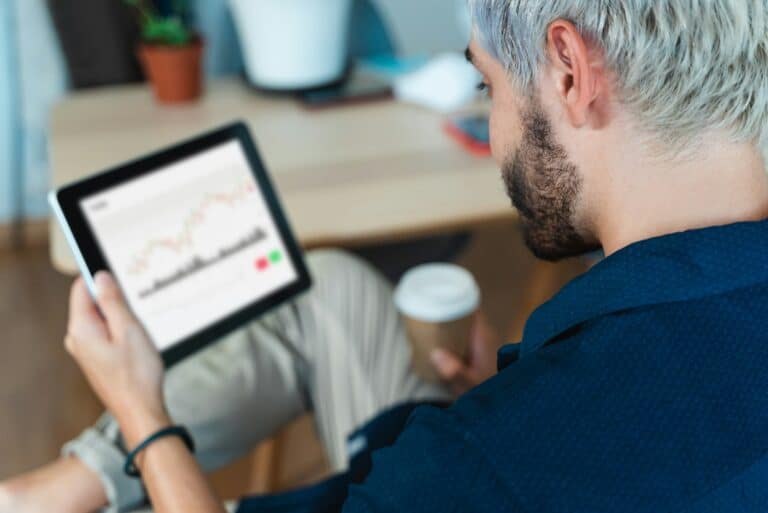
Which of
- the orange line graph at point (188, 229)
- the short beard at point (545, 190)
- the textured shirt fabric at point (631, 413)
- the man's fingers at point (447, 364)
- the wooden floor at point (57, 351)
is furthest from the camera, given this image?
the wooden floor at point (57, 351)

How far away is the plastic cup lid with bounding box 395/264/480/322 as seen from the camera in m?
0.96

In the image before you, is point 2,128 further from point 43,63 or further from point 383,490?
point 383,490

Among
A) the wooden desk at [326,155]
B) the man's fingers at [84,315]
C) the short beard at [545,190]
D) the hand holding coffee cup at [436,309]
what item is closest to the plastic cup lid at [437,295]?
the hand holding coffee cup at [436,309]

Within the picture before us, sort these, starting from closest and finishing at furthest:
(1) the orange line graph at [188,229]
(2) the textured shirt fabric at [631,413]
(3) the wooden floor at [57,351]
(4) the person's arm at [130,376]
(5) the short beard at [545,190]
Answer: (2) the textured shirt fabric at [631,413]
(5) the short beard at [545,190]
(4) the person's arm at [130,376]
(1) the orange line graph at [188,229]
(3) the wooden floor at [57,351]

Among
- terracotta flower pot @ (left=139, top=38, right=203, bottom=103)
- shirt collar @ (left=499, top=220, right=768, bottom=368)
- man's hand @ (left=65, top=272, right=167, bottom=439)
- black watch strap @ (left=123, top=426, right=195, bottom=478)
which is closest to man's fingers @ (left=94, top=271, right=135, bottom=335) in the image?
man's hand @ (left=65, top=272, right=167, bottom=439)

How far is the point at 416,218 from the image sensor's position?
1109 mm

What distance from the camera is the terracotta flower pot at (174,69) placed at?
4.65ft

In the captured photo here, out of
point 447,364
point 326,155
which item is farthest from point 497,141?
point 326,155

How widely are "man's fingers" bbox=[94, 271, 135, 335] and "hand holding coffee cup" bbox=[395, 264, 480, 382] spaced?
317 millimetres

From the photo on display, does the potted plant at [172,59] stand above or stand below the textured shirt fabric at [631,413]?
above

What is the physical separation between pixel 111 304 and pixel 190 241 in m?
0.14

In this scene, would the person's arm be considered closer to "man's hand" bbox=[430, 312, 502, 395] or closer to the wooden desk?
the wooden desk

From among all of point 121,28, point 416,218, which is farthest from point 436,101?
point 121,28

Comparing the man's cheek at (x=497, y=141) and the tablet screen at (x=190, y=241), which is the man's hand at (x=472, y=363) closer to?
the tablet screen at (x=190, y=241)
